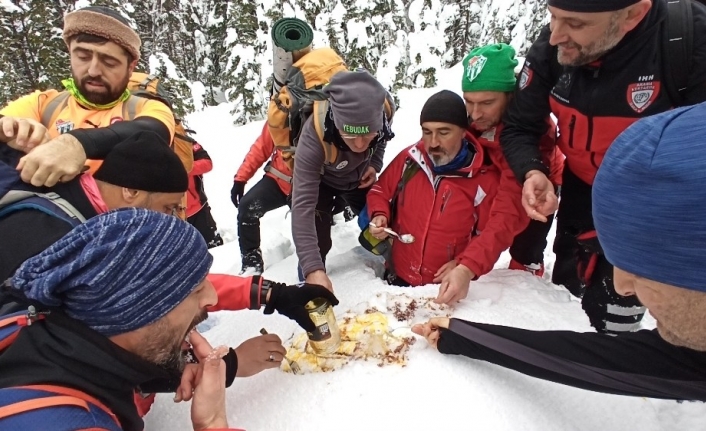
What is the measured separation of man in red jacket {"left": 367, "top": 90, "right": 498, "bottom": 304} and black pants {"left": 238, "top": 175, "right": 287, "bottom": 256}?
1221mm

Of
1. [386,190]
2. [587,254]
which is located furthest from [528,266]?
[386,190]

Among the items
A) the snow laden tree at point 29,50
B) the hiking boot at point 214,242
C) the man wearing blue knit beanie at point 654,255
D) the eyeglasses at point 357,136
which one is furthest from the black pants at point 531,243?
the snow laden tree at point 29,50

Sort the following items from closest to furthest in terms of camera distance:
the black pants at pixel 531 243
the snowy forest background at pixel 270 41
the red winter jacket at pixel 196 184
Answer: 1. the black pants at pixel 531 243
2. the red winter jacket at pixel 196 184
3. the snowy forest background at pixel 270 41

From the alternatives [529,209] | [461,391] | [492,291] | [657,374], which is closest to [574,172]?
[529,209]

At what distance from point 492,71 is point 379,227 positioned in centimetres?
131

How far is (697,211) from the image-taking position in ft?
3.39

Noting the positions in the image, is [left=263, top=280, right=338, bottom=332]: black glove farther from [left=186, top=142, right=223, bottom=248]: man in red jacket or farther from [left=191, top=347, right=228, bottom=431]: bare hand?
[left=186, top=142, right=223, bottom=248]: man in red jacket

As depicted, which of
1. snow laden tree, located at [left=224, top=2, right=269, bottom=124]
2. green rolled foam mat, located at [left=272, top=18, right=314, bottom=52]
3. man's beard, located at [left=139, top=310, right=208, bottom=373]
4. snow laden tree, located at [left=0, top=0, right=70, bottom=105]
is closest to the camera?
man's beard, located at [left=139, top=310, right=208, bottom=373]

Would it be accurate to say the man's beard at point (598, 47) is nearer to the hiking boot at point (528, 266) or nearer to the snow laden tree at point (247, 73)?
the hiking boot at point (528, 266)

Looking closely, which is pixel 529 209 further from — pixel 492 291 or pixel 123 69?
pixel 123 69

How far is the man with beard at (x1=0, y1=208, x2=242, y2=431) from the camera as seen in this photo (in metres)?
1.16

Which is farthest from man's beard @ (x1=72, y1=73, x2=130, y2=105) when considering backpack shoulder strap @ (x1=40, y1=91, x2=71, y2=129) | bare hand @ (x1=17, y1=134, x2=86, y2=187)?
bare hand @ (x1=17, y1=134, x2=86, y2=187)

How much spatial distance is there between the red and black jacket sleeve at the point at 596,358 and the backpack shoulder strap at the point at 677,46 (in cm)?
118

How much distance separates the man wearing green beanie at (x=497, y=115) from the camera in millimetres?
2893
